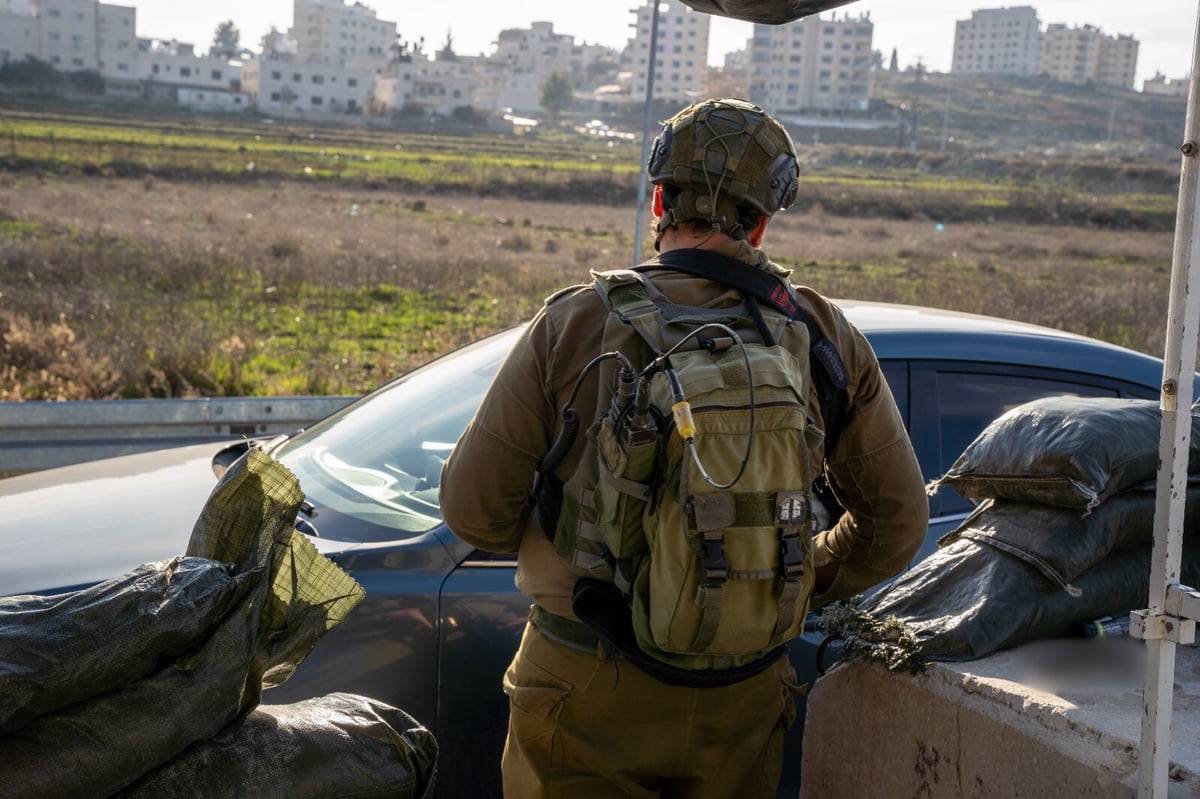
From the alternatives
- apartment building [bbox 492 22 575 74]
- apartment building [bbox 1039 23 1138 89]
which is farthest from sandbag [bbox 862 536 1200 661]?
apartment building [bbox 1039 23 1138 89]

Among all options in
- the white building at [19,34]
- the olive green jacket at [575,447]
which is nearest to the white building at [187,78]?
the white building at [19,34]

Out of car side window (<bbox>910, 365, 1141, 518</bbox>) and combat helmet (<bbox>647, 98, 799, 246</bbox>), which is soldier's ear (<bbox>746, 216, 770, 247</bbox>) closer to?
combat helmet (<bbox>647, 98, 799, 246</bbox>)

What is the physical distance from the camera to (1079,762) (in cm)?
218

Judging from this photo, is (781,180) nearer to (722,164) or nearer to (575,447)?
(722,164)

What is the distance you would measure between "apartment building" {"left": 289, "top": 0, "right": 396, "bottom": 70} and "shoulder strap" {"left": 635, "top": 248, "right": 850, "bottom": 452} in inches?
6712

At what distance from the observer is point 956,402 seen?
361 cm

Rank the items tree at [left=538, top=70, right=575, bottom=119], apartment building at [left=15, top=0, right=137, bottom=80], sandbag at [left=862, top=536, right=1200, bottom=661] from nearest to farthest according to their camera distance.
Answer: sandbag at [left=862, top=536, right=1200, bottom=661] → apartment building at [left=15, top=0, right=137, bottom=80] → tree at [left=538, top=70, right=575, bottom=119]

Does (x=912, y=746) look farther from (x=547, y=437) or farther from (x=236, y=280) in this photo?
(x=236, y=280)

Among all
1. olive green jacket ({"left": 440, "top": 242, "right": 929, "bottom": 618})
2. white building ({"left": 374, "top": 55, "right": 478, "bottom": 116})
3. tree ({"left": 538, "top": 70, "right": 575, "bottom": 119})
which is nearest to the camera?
olive green jacket ({"left": 440, "top": 242, "right": 929, "bottom": 618})

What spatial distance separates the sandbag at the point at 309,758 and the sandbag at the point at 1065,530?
4.57 feet

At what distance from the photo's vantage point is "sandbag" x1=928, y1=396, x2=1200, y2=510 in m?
2.66

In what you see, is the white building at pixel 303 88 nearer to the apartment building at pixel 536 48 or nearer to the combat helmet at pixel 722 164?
the apartment building at pixel 536 48

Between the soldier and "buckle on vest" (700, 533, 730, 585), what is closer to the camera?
"buckle on vest" (700, 533, 730, 585)

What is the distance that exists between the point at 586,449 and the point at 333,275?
15791mm
